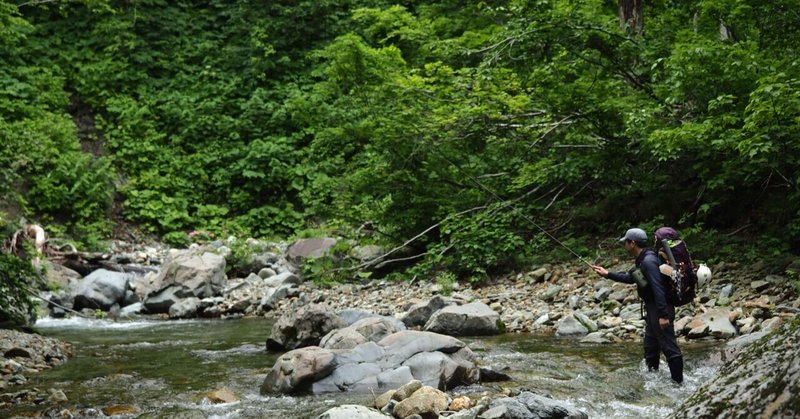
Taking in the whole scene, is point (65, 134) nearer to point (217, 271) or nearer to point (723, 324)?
point (217, 271)

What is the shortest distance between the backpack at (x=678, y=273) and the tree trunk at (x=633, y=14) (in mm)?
6811

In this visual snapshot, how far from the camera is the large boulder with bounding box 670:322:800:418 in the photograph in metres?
2.03

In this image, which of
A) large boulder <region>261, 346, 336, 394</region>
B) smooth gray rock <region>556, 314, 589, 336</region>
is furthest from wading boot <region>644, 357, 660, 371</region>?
large boulder <region>261, 346, 336, 394</region>

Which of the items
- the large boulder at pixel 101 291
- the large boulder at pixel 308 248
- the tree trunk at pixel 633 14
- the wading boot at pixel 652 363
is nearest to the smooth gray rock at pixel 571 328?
the wading boot at pixel 652 363

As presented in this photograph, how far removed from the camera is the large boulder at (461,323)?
897 centimetres

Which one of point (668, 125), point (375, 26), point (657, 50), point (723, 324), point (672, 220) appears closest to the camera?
point (723, 324)

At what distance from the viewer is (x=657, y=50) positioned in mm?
10664

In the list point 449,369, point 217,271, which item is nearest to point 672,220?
point 449,369

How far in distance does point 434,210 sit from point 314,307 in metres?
5.27

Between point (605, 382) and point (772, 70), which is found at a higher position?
point (772, 70)

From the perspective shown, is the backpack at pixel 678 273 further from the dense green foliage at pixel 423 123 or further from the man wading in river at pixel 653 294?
the dense green foliage at pixel 423 123

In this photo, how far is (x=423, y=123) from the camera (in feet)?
42.2

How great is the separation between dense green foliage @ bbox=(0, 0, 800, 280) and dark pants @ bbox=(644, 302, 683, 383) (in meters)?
2.92

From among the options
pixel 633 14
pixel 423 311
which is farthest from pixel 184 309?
pixel 633 14
